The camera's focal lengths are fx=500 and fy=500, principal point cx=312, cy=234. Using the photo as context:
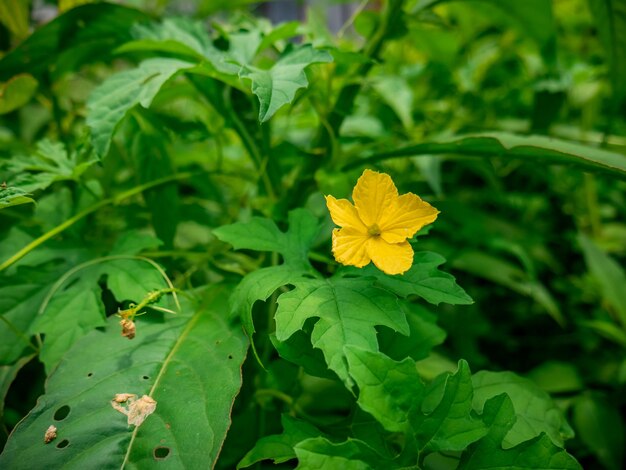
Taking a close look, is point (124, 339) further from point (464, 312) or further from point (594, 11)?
point (594, 11)

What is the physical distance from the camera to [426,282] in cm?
67

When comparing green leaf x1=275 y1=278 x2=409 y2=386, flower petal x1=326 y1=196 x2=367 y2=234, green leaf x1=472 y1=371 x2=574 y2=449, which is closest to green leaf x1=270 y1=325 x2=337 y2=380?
green leaf x1=275 y1=278 x2=409 y2=386

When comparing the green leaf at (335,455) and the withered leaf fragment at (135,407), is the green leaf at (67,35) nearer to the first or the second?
the withered leaf fragment at (135,407)

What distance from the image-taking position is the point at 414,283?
0.67 meters

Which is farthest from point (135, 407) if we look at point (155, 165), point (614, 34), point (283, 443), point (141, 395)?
point (614, 34)

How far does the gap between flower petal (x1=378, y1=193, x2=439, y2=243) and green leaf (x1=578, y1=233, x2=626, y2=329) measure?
0.89 meters

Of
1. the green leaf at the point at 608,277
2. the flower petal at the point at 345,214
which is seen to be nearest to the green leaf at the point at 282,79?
the flower petal at the point at 345,214

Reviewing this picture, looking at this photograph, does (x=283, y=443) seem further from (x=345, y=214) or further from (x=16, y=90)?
(x=16, y=90)

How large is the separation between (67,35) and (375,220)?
866mm

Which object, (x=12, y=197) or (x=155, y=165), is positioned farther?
(x=155, y=165)

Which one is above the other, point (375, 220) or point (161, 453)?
point (375, 220)

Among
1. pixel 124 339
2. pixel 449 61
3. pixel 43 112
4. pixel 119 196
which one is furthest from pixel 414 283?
pixel 43 112

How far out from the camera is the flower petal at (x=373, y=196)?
2.24 ft

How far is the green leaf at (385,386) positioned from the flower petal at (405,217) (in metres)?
0.17
